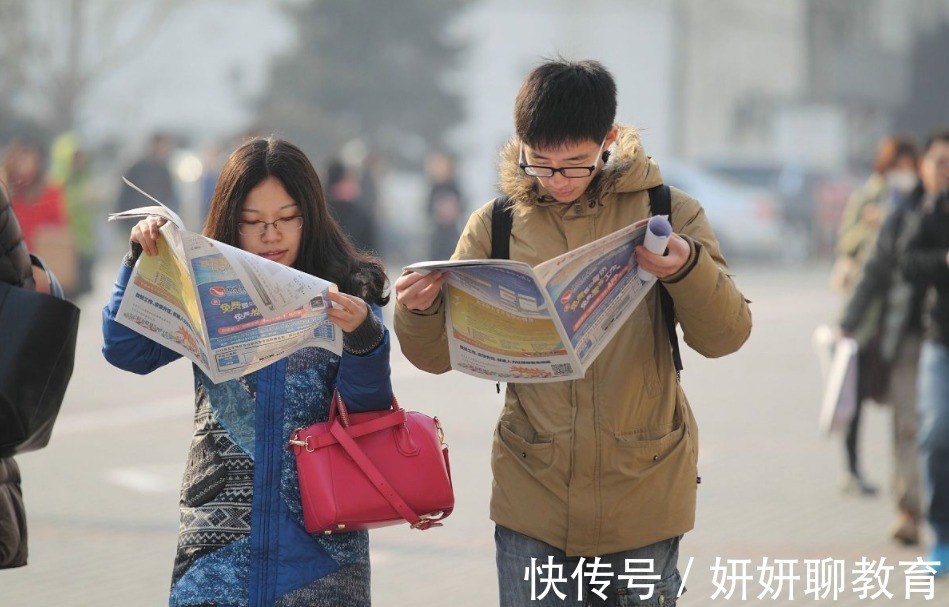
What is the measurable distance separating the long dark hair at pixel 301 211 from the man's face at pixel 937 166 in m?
3.92

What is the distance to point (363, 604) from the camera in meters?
3.72

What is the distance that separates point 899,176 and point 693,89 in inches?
1473

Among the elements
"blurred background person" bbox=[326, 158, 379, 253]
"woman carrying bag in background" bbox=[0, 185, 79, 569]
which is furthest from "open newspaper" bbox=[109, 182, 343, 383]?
"blurred background person" bbox=[326, 158, 379, 253]

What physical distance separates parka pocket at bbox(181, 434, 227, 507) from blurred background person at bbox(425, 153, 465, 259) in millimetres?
18519

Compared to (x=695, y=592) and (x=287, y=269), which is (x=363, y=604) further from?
(x=695, y=592)

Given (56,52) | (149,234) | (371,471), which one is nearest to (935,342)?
(371,471)

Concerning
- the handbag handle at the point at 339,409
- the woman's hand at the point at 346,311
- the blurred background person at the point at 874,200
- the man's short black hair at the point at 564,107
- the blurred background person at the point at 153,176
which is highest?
the man's short black hair at the point at 564,107

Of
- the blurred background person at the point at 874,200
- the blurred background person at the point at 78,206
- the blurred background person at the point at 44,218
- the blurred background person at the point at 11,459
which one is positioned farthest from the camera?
the blurred background person at the point at 78,206

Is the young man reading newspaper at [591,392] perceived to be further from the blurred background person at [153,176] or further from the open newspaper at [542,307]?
the blurred background person at [153,176]

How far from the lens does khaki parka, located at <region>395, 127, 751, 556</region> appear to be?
370cm

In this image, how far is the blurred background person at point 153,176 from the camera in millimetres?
22875

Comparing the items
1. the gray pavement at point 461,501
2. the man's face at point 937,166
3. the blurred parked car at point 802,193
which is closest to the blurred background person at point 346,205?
the gray pavement at point 461,501

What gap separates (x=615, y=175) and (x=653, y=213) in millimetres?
133

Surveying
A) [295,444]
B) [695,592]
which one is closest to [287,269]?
[295,444]
